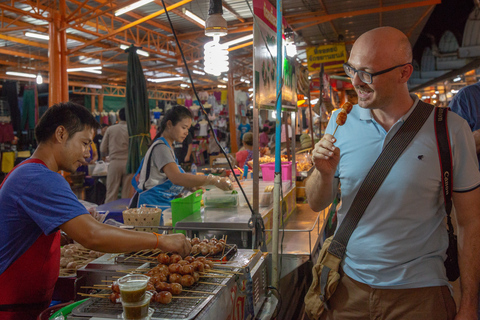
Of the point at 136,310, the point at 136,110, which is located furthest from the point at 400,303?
the point at 136,110

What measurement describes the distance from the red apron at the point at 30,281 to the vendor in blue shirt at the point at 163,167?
6.37 ft

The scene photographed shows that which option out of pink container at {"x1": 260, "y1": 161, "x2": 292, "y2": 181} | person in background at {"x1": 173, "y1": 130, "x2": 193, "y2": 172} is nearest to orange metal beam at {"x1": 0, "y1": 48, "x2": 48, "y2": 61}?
person in background at {"x1": 173, "y1": 130, "x2": 193, "y2": 172}

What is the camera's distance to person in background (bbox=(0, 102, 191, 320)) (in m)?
1.82

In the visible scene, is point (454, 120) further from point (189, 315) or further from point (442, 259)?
point (189, 315)

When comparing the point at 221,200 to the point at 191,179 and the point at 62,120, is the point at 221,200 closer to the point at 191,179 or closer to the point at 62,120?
the point at 191,179

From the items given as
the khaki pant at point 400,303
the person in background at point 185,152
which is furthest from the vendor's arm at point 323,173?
the person in background at point 185,152

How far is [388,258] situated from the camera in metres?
1.89

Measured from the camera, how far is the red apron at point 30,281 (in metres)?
1.86

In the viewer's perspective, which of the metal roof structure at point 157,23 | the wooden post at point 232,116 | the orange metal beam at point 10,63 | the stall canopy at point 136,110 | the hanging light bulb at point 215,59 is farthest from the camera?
the wooden post at point 232,116

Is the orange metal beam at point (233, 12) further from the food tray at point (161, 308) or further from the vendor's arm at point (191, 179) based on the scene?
the food tray at point (161, 308)

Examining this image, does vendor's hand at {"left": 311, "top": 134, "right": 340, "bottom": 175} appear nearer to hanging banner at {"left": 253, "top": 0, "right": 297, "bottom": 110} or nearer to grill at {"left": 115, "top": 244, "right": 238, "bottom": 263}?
grill at {"left": 115, "top": 244, "right": 238, "bottom": 263}

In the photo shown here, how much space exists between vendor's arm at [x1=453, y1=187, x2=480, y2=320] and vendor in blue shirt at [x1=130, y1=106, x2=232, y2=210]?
2.67m

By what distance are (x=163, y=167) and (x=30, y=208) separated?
2142 mm

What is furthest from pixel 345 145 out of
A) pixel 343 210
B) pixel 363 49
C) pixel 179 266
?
pixel 179 266
